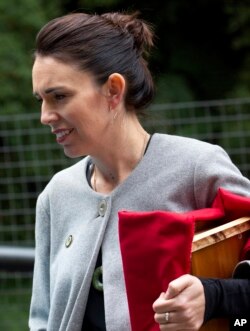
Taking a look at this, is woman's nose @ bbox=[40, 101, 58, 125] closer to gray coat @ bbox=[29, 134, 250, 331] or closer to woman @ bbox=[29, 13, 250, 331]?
woman @ bbox=[29, 13, 250, 331]

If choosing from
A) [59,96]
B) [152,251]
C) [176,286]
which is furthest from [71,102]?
[176,286]

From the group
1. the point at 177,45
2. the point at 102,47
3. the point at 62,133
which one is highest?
the point at 177,45

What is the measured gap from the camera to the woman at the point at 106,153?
2.45 metres

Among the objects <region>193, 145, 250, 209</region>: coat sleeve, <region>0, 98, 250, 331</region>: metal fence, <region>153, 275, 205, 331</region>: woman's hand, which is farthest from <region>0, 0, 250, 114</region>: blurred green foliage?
<region>153, 275, 205, 331</region>: woman's hand

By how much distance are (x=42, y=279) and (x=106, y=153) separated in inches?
16.3

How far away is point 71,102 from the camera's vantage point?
248 centimetres

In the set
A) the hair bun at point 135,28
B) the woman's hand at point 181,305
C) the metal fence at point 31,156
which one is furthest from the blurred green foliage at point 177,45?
the woman's hand at point 181,305

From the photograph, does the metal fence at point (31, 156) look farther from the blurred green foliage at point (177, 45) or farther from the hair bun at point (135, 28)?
the hair bun at point (135, 28)

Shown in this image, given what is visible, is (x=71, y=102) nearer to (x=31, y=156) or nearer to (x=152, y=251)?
(x=152, y=251)

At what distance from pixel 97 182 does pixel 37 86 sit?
12.7 inches

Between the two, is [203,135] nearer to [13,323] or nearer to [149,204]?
[13,323]

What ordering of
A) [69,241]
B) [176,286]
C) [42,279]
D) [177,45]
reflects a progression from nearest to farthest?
[176,286]
[69,241]
[42,279]
[177,45]

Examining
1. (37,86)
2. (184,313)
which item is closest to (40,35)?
(37,86)

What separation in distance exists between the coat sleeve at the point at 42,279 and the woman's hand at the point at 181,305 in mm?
640
